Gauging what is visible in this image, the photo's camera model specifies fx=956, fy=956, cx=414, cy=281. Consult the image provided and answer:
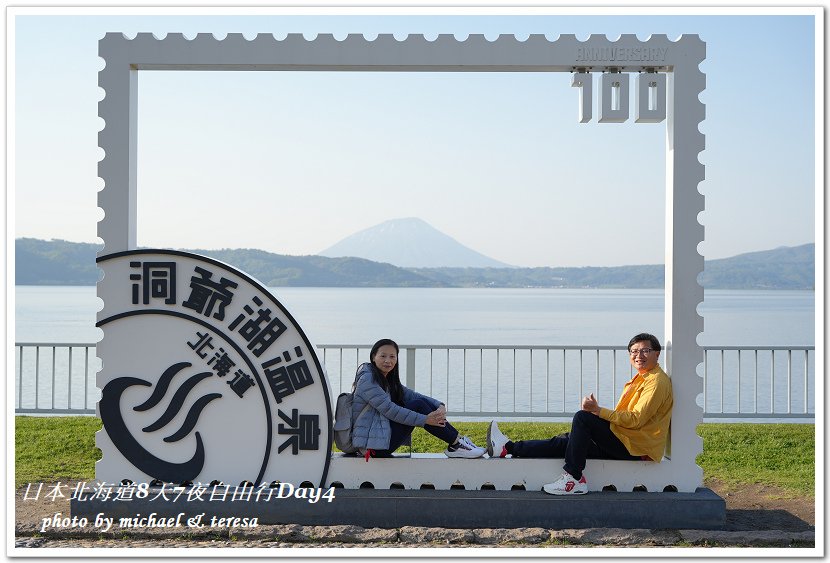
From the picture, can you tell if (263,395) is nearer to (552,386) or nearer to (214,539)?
(214,539)

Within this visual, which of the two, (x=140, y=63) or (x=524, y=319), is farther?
(x=524, y=319)

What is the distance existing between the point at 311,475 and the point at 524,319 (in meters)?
28.4

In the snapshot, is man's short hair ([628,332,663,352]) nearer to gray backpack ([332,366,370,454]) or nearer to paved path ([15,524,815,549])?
paved path ([15,524,815,549])

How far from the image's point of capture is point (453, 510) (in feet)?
19.5

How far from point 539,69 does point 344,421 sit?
2610mm

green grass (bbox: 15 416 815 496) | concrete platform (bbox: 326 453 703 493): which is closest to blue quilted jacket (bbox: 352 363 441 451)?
concrete platform (bbox: 326 453 703 493)

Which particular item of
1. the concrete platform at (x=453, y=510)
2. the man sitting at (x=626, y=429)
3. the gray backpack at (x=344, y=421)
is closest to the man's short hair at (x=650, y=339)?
the man sitting at (x=626, y=429)

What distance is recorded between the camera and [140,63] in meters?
6.21

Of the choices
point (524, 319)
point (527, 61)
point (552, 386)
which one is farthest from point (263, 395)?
point (524, 319)

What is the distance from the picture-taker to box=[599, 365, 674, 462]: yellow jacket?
19.7 ft

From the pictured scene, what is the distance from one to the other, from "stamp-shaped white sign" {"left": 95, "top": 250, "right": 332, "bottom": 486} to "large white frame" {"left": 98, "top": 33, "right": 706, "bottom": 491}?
0.44 metres

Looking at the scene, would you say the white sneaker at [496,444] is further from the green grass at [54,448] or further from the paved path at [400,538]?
the green grass at [54,448]

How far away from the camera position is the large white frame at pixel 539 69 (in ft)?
20.1

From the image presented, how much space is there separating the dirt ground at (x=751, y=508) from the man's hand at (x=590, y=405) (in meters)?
1.15
